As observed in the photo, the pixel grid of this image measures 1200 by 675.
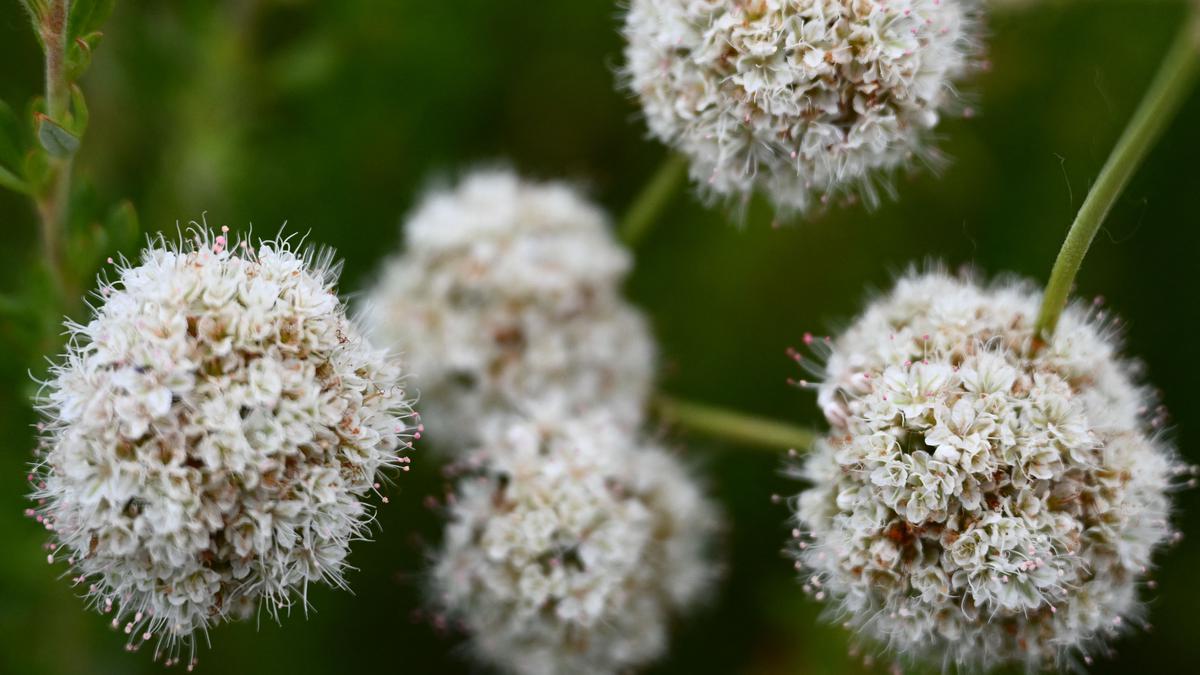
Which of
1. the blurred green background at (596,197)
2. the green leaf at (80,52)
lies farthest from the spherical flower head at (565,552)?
the green leaf at (80,52)

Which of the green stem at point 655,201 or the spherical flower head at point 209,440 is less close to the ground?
the green stem at point 655,201

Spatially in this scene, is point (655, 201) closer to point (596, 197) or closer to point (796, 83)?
point (796, 83)

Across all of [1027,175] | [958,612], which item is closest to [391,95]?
[1027,175]

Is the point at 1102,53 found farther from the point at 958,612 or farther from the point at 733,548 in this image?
the point at 958,612

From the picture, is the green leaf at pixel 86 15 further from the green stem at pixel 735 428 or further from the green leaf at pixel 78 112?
the green stem at pixel 735 428

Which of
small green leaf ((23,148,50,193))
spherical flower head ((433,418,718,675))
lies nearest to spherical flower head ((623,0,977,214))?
spherical flower head ((433,418,718,675))

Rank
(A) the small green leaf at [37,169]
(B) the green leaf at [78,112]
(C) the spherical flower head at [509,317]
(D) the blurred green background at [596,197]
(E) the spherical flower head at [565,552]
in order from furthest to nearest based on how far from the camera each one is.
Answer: (D) the blurred green background at [596,197] < (C) the spherical flower head at [509,317] < (E) the spherical flower head at [565,552] < (A) the small green leaf at [37,169] < (B) the green leaf at [78,112]
